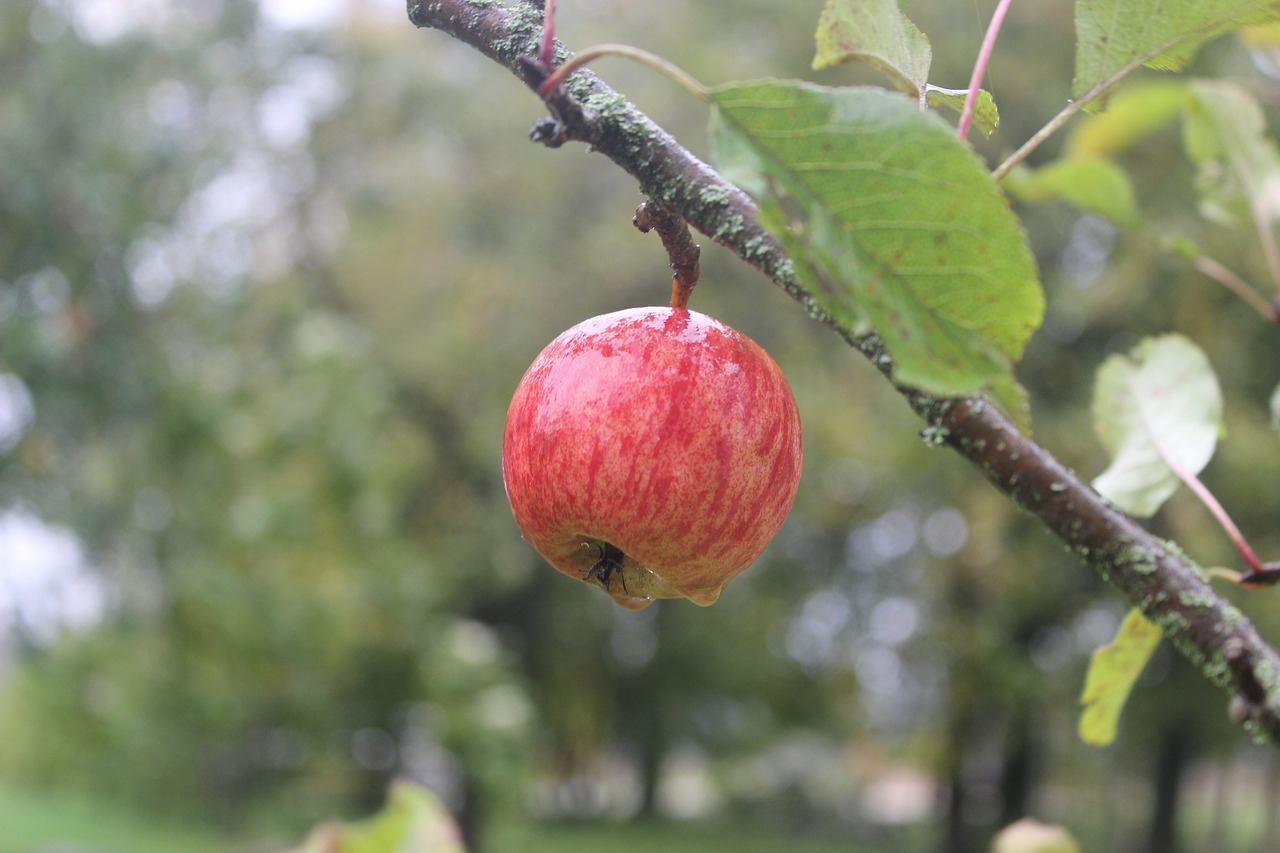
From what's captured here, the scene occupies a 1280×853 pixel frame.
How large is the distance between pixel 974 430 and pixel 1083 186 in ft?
1.03

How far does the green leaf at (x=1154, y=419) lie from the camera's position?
0.86 m

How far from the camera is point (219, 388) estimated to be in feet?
20.4

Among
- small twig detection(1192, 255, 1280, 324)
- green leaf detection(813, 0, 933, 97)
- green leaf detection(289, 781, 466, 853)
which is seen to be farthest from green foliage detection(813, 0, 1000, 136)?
green leaf detection(289, 781, 466, 853)

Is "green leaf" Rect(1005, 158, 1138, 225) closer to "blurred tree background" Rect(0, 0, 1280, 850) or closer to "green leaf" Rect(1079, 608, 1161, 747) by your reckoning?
"green leaf" Rect(1079, 608, 1161, 747)

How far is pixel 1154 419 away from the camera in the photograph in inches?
36.0

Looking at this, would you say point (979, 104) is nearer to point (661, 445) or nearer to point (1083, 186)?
point (1083, 186)

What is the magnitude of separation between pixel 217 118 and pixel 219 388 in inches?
125

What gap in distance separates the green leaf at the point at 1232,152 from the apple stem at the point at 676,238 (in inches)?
23.0

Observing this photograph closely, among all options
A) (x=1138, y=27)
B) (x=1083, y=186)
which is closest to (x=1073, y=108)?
(x=1138, y=27)

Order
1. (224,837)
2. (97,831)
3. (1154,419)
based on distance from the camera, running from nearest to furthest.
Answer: (1154,419) < (224,837) < (97,831)

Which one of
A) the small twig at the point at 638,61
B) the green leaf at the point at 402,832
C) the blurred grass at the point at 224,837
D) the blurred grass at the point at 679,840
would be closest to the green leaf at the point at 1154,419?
the small twig at the point at 638,61

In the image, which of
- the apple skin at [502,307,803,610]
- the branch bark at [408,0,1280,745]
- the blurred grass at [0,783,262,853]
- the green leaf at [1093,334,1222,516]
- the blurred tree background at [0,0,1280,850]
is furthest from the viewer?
the blurred grass at [0,783,262,853]

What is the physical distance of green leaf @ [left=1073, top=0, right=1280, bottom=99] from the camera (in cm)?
64

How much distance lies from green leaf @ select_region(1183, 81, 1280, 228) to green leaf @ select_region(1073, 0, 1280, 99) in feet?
1.28
